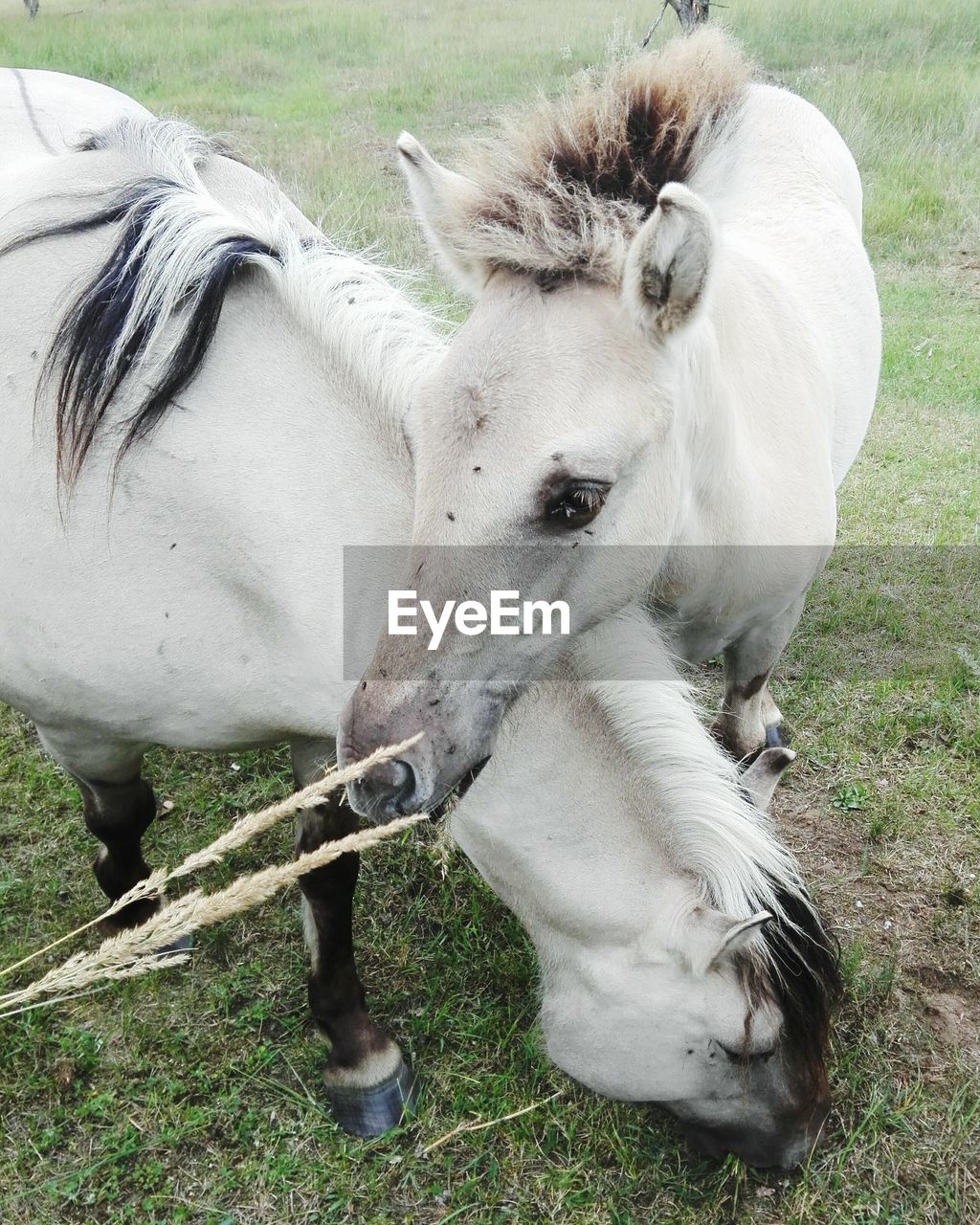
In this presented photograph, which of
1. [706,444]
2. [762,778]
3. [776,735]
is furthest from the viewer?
[776,735]

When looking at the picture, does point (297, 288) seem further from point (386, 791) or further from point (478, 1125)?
point (478, 1125)

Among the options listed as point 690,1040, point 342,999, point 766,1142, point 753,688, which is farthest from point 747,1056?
point 753,688

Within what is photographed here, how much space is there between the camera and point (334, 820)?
2.25 meters

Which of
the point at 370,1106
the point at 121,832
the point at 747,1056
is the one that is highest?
the point at 747,1056

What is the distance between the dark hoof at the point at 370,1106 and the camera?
2344mm

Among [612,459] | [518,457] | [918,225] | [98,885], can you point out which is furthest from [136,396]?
[918,225]

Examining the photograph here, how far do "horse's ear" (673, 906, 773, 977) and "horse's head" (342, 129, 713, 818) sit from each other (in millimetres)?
497

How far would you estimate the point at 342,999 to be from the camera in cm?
245

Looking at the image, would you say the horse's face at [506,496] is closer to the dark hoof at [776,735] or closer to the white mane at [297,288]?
the white mane at [297,288]

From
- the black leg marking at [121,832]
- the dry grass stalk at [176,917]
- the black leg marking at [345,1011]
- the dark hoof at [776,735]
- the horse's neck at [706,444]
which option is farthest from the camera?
the dark hoof at [776,735]

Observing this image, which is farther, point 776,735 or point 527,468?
point 776,735

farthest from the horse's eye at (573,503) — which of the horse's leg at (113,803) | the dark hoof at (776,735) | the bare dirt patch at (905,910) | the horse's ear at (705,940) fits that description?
the dark hoof at (776,735)

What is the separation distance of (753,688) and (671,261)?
68.6 inches

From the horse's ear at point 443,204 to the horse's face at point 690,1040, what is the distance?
142 cm
